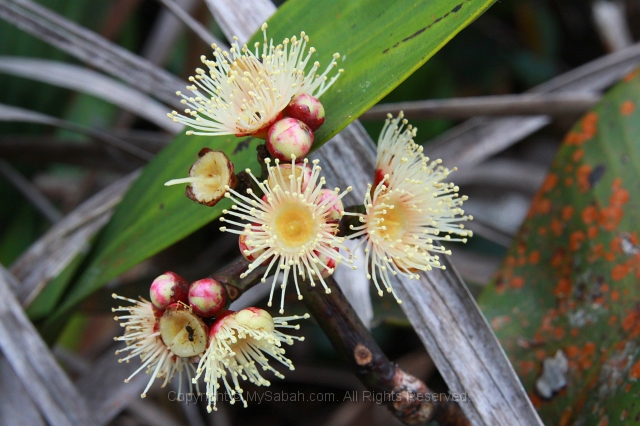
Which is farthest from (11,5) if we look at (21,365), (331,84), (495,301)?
(495,301)

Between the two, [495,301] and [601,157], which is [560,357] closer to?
[495,301]

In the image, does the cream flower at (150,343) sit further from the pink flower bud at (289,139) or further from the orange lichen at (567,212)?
the orange lichen at (567,212)

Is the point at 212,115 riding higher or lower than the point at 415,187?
higher

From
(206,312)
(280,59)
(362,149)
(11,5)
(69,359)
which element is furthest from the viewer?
(69,359)

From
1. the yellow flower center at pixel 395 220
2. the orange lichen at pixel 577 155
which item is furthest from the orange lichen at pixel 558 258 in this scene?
the yellow flower center at pixel 395 220

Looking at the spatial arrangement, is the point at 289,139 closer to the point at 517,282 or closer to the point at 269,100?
the point at 269,100

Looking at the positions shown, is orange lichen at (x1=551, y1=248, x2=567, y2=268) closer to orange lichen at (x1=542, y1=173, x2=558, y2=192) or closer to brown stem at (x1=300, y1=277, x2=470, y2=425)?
orange lichen at (x1=542, y1=173, x2=558, y2=192)

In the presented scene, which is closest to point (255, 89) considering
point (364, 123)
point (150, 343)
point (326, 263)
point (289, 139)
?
point (289, 139)
